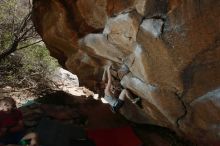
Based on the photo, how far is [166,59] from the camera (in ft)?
15.7

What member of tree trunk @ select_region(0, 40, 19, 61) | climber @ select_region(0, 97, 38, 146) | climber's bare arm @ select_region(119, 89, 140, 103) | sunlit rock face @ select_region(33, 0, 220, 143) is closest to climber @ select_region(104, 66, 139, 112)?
climber's bare arm @ select_region(119, 89, 140, 103)

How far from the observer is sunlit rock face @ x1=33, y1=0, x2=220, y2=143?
4.37m

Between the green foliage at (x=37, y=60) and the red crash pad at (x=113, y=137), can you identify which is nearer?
the red crash pad at (x=113, y=137)

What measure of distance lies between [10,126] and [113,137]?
1646 mm

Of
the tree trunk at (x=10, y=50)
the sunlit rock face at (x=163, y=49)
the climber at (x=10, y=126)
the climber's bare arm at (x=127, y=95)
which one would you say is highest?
the sunlit rock face at (x=163, y=49)

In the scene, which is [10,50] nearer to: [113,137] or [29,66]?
[29,66]

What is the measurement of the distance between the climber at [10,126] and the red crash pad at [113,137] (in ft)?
3.22

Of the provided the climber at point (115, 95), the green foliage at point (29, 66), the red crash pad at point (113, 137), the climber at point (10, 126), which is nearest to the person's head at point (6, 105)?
the climber at point (10, 126)

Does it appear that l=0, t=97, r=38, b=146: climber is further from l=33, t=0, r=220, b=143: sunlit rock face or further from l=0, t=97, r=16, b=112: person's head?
l=33, t=0, r=220, b=143: sunlit rock face

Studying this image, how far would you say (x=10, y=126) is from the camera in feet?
19.4

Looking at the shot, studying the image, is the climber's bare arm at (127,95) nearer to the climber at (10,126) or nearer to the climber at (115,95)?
the climber at (115,95)

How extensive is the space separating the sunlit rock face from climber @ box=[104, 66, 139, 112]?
0.22 metres

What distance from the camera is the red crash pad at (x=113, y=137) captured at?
20.9ft

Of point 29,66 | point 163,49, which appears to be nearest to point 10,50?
point 29,66
